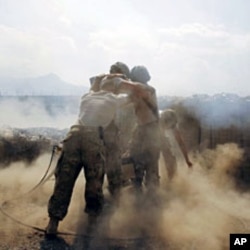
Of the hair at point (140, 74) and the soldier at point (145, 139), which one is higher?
the hair at point (140, 74)

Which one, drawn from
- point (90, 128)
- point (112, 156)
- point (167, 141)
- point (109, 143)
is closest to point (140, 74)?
point (109, 143)

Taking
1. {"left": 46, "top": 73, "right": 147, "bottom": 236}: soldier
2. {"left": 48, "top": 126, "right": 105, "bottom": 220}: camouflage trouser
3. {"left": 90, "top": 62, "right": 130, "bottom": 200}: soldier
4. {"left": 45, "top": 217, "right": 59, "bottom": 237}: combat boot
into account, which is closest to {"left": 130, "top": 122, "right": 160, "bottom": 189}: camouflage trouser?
{"left": 90, "top": 62, "right": 130, "bottom": 200}: soldier

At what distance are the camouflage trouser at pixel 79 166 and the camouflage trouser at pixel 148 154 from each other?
5.38 ft

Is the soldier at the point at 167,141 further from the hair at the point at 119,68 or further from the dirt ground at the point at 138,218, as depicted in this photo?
the hair at the point at 119,68

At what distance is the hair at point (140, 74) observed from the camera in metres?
6.57

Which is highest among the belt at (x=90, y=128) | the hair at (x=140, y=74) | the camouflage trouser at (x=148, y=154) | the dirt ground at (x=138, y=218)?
the hair at (x=140, y=74)

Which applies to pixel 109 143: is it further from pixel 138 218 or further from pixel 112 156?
pixel 138 218

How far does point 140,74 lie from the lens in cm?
658

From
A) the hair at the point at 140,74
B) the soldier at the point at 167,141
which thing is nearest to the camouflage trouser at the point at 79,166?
the hair at the point at 140,74

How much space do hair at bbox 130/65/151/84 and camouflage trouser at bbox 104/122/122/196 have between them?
3.14 feet

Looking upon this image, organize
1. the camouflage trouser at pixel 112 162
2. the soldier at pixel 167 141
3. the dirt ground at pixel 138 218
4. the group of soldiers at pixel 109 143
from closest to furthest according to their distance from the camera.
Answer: the dirt ground at pixel 138 218 → the group of soldiers at pixel 109 143 → the camouflage trouser at pixel 112 162 → the soldier at pixel 167 141

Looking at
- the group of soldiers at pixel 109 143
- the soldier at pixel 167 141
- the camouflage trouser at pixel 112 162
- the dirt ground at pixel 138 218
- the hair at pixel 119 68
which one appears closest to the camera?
the dirt ground at pixel 138 218

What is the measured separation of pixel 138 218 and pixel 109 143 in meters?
1.15

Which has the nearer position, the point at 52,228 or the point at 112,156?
the point at 52,228
